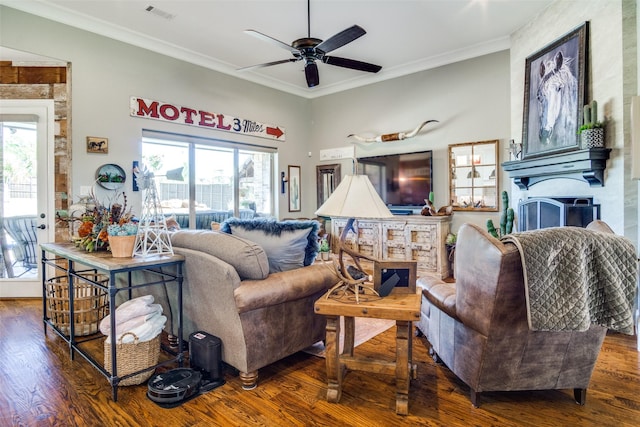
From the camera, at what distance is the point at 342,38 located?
3186mm

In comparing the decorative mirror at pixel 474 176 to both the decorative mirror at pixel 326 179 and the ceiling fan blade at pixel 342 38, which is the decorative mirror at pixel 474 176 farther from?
the ceiling fan blade at pixel 342 38

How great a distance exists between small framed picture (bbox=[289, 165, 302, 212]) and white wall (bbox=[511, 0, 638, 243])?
172 inches

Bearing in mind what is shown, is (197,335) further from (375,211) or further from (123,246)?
(375,211)

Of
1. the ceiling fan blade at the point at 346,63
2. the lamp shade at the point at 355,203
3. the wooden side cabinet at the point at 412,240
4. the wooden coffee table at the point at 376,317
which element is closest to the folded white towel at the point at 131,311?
the wooden coffee table at the point at 376,317

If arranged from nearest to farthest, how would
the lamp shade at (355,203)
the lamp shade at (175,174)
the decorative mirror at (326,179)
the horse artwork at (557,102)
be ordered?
the lamp shade at (355,203) < the horse artwork at (557,102) < the lamp shade at (175,174) < the decorative mirror at (326,179)

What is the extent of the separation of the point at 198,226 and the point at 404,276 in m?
4.14

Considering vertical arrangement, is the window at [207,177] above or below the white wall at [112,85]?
below

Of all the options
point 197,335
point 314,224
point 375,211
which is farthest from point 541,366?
point 197,335

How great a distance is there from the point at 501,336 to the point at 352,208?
3.33 ft

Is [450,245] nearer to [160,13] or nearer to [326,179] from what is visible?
[326,179]

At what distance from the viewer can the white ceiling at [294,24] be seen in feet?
12.9

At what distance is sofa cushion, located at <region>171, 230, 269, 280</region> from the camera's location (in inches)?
87.6

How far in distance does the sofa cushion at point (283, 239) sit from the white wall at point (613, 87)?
268cm

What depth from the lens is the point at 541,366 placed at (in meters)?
1.90
